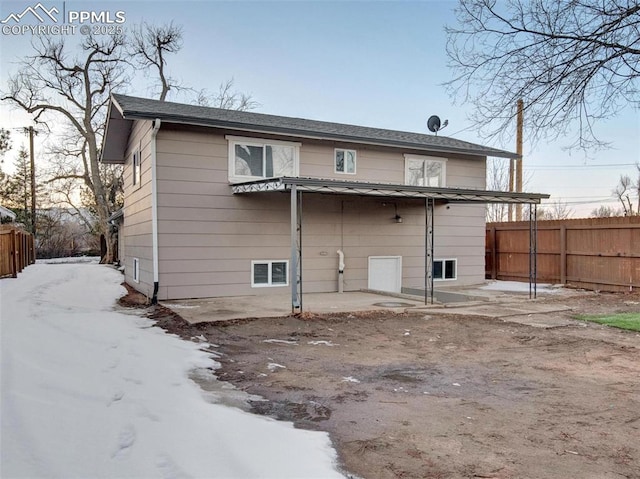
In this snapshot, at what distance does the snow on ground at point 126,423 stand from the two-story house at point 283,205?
12.5ft

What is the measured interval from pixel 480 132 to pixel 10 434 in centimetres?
568

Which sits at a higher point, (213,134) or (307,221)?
(213,134)

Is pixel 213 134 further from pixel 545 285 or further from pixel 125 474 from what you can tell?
pixel 545 285

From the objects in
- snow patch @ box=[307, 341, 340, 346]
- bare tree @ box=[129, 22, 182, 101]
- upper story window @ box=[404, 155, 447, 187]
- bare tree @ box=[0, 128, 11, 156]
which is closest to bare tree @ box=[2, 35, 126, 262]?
bare tree @ box=[129, 22, 182, 101]

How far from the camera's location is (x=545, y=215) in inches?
1435

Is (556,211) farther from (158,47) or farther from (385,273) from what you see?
(158,47)

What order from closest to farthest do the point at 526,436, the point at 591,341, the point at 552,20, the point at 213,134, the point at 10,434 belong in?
the point at 10,434 → the point at 526,436 → the point at 552,20 → the point at 591,341 → the point at 213,134

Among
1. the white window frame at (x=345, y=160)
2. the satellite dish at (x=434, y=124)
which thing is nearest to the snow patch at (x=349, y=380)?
the white window frame at (x=345, y=160)

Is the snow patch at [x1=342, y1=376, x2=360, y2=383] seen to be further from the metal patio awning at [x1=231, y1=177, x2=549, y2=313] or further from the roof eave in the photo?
the roof eave

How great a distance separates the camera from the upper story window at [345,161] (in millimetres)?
11539

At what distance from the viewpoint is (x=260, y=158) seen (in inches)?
416

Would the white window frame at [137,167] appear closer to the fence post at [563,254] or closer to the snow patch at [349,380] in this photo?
the snow patch at [349,380]

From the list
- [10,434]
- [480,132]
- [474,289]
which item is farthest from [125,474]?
[474,289]

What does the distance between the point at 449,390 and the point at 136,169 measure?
9857 millimetres
